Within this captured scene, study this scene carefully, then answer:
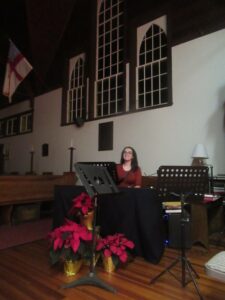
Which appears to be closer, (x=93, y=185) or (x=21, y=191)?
(x=93, y=185)

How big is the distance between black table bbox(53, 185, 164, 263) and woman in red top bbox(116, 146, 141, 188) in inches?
24.0

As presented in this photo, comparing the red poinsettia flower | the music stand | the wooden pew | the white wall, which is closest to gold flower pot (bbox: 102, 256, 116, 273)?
the music stand

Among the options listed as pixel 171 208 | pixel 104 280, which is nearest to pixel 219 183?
pixel 171 208

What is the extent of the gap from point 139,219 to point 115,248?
17.4 inches

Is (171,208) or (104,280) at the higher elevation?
(171,208)

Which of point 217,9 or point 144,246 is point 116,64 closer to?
point 217,9

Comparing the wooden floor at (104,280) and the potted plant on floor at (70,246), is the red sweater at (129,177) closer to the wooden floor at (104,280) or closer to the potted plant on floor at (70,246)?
the wooden floor at (104,280)

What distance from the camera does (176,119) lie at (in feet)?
16.0

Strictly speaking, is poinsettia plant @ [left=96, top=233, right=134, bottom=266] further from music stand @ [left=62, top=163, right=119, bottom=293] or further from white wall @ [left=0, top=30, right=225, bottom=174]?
white wall @ [left=0, top=30, right=225, bottom=174]

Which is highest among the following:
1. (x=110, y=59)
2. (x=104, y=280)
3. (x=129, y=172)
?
(x=110, y=59)

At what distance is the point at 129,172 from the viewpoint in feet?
11.9

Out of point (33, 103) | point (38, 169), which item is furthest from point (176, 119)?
point (33, 103)

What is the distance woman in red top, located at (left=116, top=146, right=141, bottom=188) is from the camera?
361 cm

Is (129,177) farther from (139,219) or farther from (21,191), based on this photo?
(21,191)
